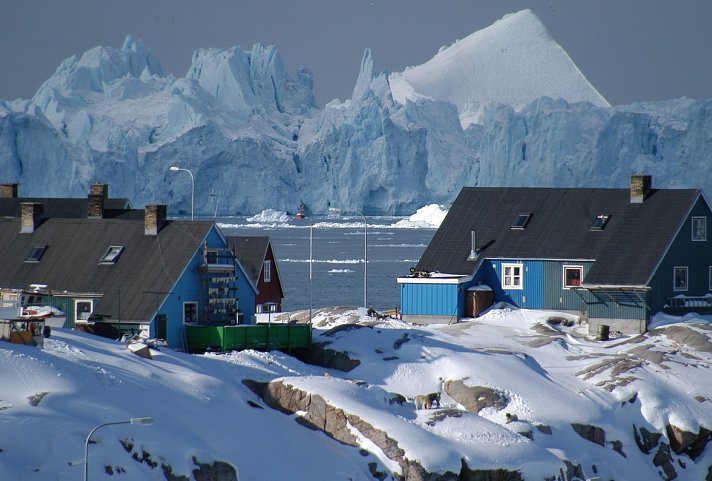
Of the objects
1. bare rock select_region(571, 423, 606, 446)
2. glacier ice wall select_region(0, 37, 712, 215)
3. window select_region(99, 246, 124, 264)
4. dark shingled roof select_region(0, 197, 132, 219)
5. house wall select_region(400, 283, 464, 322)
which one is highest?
glacier ice wall select_region(0, 37, 712, 215)

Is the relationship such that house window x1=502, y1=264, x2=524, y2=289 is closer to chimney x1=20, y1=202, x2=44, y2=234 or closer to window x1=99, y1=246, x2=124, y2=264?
window x1=99, y1=246, x2=124, y2=264

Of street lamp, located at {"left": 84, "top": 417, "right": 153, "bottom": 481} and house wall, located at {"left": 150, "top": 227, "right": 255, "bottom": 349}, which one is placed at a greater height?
house wall, located at {"left": 150, "top": 227, "right": 255, "bottom": 349}

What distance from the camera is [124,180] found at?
138 metres

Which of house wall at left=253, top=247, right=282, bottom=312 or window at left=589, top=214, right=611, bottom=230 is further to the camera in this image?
window at left=589, top=214, right=611, bottom=230

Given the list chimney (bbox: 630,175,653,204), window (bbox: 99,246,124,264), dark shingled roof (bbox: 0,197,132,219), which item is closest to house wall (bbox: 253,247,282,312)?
window (bbox: 99,246,124,264)

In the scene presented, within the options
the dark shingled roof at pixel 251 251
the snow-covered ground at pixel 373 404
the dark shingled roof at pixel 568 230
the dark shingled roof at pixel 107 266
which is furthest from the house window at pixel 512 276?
the dark shingled roof at pixel 107 266

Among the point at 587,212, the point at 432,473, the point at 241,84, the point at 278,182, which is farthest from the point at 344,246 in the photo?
the point at 432,473

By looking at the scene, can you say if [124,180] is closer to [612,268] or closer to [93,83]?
[93,83]

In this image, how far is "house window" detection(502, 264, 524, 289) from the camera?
41.1 m

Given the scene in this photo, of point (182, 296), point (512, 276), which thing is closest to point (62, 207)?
point (182, 296)

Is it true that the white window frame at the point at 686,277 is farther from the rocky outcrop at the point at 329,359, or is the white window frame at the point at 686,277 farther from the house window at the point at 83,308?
the house window at the point at 83,308

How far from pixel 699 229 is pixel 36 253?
2069cm

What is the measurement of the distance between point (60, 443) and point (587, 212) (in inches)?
1048

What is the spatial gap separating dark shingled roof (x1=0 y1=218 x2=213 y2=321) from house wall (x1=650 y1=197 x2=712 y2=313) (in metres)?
14.3
